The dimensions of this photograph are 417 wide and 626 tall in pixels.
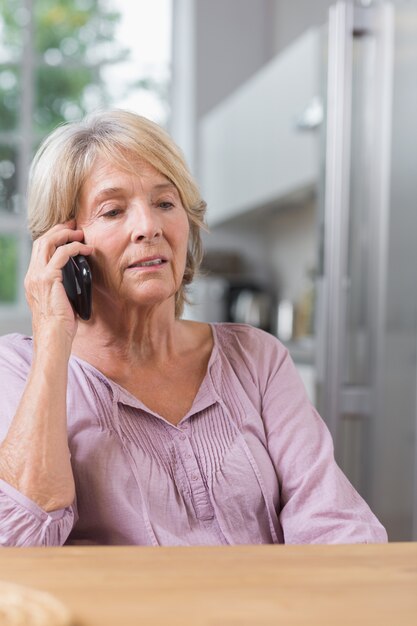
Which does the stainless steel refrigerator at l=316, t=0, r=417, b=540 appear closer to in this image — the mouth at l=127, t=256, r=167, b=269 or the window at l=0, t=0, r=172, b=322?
the mouth at l=127, t=256, r=167, b=269

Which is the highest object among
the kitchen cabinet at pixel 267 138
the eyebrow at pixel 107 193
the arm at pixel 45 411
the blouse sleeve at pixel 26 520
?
the kitchen cabinet at pixel 267 138

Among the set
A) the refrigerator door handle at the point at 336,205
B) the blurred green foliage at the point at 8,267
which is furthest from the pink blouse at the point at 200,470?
the blurred green foliage at the point at 8,267

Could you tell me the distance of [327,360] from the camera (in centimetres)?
258

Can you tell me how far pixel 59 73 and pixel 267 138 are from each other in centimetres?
214

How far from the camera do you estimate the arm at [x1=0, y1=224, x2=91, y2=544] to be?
3.94ft

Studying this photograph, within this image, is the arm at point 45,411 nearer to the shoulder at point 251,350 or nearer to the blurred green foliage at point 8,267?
the shoulder at point 251,350

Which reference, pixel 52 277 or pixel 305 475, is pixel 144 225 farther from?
pixel 305 475

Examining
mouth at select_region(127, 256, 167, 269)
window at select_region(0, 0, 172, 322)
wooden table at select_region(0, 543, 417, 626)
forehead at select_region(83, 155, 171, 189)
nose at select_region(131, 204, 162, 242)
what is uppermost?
window at select_region(0, 0, 172, 322)

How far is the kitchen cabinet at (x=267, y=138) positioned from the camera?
3.51 meters

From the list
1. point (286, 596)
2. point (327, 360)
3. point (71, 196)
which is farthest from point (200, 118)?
point (286, 596)

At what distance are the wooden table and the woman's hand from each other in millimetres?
479

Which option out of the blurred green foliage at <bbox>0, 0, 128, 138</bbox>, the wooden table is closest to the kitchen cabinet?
the blurred green foliage at <bbox>0, 0, 128, 138</bbox>

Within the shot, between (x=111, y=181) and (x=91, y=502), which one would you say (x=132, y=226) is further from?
(x=91, y=502)

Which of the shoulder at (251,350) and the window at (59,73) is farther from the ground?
the window at (59,73)
